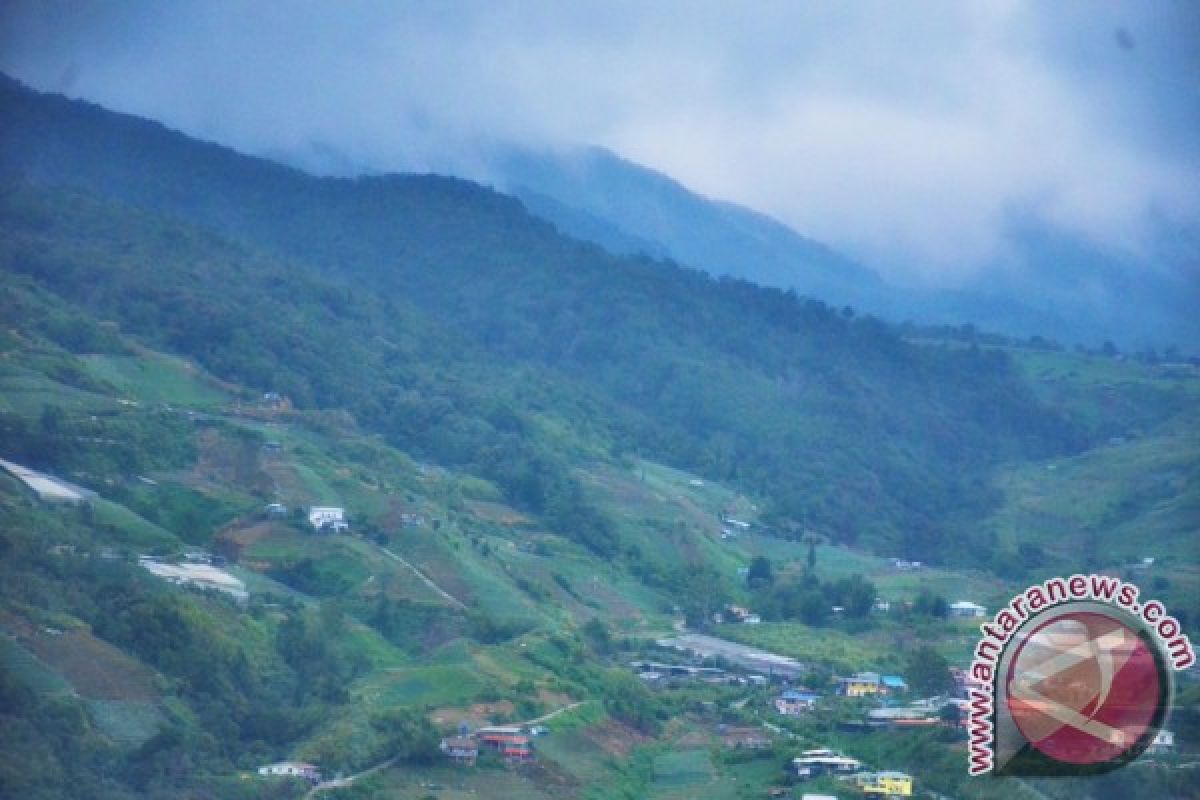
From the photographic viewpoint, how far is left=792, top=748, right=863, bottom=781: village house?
30.9m

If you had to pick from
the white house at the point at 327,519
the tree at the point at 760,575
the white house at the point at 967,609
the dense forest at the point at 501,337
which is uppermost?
the dense forest at the point at 501,337

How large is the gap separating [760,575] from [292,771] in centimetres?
2826

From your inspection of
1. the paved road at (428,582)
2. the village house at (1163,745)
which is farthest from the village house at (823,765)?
the paved road at (428,582)

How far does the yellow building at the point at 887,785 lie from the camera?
2811cm

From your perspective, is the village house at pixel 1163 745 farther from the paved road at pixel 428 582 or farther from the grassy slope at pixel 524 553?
the paved road at pixel 428 582

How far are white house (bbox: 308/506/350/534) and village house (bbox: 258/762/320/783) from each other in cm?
1581

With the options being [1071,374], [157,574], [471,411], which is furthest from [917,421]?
[157,574]

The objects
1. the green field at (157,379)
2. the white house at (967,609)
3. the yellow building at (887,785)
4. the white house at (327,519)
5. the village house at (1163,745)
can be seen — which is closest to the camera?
the village house at (1163,745)

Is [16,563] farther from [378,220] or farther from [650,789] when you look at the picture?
[378,220]

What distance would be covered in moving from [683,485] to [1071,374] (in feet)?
88.1

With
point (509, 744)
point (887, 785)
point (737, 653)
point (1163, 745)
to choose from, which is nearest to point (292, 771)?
point (509, 744)

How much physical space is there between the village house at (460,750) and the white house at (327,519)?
14162mm

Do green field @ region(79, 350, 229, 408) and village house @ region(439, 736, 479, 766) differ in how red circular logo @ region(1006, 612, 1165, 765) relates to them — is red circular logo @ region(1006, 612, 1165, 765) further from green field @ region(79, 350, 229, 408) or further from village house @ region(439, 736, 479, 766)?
green field @ region(79, 350, 229, 408)

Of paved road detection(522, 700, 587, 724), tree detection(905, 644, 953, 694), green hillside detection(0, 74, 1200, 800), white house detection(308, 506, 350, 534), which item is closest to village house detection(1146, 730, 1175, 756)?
green hillside detection(0, 74, 1200, 800)
